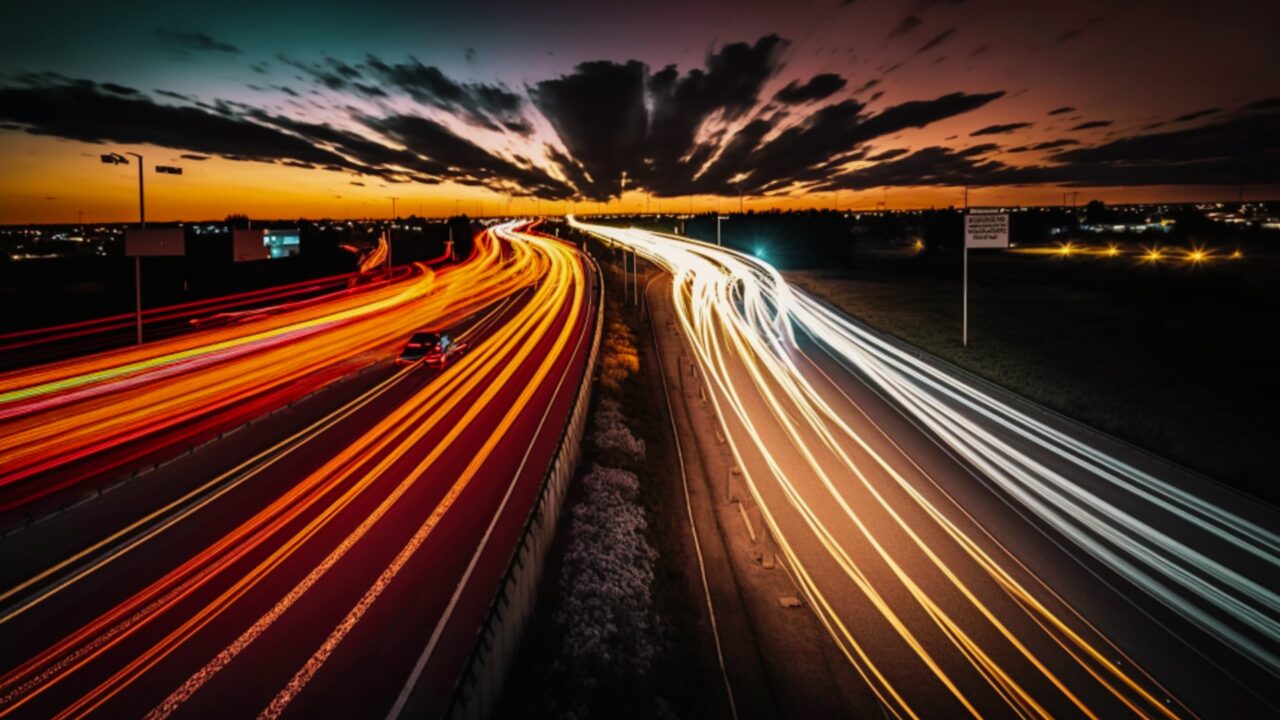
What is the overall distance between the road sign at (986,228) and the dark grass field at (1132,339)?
226 inches

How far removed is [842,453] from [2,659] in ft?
60.0

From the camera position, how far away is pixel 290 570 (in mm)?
9992

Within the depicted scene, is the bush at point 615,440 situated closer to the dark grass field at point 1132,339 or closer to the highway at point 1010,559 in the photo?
the highway at point 1010,559

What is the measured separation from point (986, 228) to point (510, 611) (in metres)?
28.6

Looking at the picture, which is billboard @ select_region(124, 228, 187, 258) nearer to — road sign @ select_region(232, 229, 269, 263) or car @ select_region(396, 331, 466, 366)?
car @ select_region(396, 331, 466, 366)

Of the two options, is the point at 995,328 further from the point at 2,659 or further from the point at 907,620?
the point at 2,659

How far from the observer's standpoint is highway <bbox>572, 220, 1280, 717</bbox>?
8789 mm

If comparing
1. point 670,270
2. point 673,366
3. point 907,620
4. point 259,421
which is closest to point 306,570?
point 259,421

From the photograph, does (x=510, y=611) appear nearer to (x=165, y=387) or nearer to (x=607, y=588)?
(x=607, y=588)

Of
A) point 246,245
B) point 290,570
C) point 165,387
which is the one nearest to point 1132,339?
point 290,570

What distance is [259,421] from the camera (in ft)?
56.6

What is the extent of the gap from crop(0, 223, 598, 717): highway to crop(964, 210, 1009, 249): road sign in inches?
889

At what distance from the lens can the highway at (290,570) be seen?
7523 mm

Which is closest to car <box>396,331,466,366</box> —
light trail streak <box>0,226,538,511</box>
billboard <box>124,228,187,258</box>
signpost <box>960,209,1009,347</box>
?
light trail streak <box>0,226,538,511</box>
